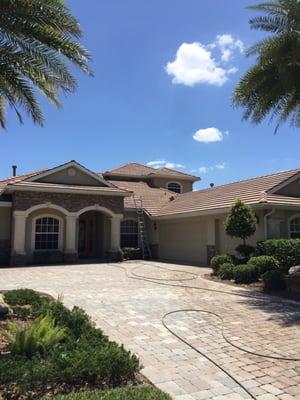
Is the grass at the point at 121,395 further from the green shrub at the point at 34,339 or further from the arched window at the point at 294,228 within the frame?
the arched window at the point at 294,228

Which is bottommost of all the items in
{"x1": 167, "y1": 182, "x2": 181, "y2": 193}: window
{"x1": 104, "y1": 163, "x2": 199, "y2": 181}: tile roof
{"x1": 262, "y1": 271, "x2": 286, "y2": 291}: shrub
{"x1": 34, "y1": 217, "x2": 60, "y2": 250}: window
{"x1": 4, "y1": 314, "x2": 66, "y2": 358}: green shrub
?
{"x1": 4, "y1": 314, "x2": 66, "y2": 358}: green shrub

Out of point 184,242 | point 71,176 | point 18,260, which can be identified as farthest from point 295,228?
point 18,260

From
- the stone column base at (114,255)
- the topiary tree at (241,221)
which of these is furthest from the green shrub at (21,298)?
the stone column base at (114,255)

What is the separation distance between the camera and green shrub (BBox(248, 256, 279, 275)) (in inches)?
575

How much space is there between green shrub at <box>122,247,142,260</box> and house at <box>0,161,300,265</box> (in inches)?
41.2

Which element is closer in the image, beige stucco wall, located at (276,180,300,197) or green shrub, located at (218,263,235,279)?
green shrub, located at (218,263,235,279)

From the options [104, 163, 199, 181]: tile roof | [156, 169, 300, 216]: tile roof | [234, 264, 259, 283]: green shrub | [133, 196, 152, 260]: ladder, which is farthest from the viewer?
[104, 163, 199, 181]: tile roof

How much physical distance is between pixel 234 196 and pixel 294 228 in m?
3.24

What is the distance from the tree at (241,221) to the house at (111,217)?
4.94 ft

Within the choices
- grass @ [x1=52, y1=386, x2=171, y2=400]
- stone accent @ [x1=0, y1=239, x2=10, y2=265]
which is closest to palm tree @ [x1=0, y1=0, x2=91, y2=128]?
grass @ [x1=52, y1=386, x2=171, y2=400]

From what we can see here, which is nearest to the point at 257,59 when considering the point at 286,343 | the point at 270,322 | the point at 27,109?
the point at 27,109

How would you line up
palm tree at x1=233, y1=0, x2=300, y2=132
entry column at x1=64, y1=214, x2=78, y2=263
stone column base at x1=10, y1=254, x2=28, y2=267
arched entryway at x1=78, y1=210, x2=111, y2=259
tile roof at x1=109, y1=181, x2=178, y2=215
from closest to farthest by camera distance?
palm tree at x1=233, y1=0, x2=300, y2=132 → stone column base at x1=10, y1=254, x2=28, y2=267 → entry column at x1=64, y1=214, x2=78, y2=263 → arched entryway at x1=78, y1=210, x2=111, y2=259 → tile roof at x1=109, y1=181, x2=178, y2=215

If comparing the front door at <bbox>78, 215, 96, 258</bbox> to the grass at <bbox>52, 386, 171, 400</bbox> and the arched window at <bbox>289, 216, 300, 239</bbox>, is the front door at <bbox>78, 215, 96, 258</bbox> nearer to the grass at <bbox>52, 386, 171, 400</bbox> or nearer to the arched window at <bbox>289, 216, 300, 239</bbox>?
the arched window at <bbox>289, 216, 300, 239</bbox>

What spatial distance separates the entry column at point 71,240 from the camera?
73.2 feet
